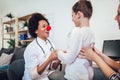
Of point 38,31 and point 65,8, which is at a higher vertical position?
point 65,8

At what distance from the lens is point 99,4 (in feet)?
10.3

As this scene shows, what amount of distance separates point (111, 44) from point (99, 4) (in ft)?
2.63

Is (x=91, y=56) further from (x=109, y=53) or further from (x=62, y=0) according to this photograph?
(x=62, y=0)

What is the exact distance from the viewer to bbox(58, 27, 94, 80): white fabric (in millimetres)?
1193

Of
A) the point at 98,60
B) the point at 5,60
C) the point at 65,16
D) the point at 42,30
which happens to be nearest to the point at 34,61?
the point at 42,30

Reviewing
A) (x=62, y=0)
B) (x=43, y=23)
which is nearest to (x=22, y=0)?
(x=62, y=0)

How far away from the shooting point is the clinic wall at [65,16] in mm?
2969

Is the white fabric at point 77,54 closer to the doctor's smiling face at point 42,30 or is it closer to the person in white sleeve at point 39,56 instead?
the person in white sleeve at point 39,56

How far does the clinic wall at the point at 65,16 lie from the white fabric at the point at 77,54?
1813 mm

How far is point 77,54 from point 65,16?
260cm

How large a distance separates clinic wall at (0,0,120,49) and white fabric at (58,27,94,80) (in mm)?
1813

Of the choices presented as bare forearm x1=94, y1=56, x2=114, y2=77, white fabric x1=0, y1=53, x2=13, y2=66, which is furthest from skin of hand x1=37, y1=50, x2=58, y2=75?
white fabric x1=0, y1=53, x2=13, y2=66

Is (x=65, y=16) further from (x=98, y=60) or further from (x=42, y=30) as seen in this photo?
(x=98, y=60)

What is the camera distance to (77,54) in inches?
47.6
